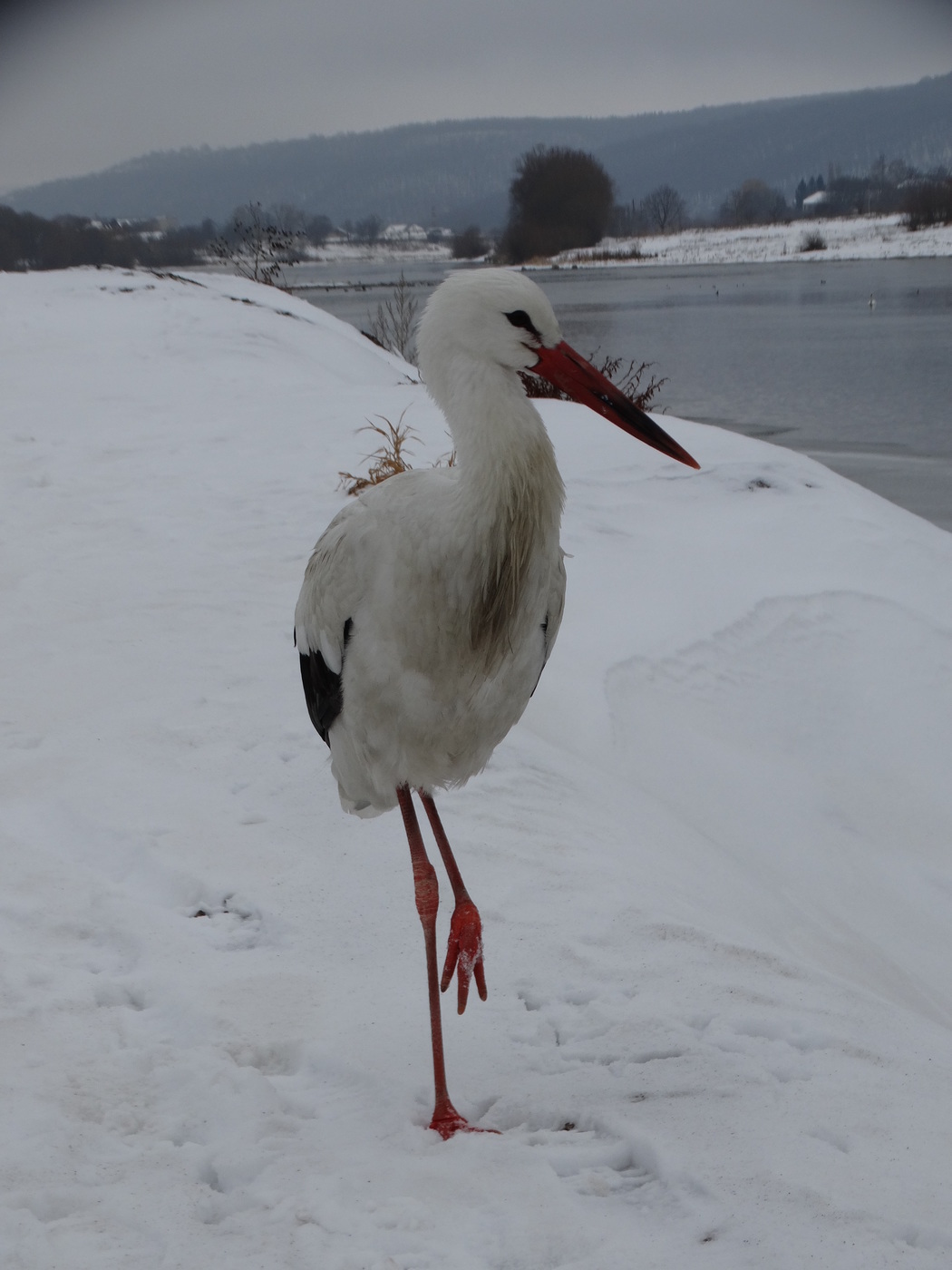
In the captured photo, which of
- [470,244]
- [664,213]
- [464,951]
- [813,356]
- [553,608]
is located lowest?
[464,951]

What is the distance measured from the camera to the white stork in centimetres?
252

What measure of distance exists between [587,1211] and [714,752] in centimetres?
314

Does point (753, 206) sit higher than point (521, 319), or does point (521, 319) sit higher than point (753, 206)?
point (753, 206)

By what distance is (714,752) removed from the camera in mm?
5152

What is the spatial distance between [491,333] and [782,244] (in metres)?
65.0

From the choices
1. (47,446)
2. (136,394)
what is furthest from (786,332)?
(47,446)

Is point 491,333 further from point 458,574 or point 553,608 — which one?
point 553,608

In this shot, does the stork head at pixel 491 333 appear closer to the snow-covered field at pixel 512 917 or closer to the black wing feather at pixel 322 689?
the black wing feather at pixel 322 689

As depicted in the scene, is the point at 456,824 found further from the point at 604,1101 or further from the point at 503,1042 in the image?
the point at 604,1101

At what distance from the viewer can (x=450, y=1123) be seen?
255 cm

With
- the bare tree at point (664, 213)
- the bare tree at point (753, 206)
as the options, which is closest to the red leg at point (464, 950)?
the bare tree at point (664, 213)

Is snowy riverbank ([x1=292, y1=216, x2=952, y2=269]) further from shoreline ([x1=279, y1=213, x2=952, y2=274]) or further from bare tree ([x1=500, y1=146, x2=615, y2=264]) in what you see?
bare tree ([x1=500, y1=146, x2=615, y2=264])

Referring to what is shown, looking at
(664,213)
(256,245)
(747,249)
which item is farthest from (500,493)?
(664,213)

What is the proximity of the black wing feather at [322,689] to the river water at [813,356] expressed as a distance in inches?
320
